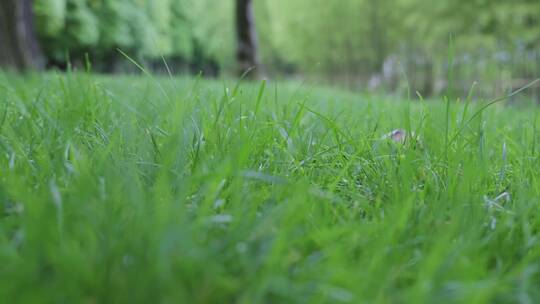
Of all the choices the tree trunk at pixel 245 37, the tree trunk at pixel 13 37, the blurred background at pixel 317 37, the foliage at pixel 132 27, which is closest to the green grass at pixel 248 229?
the blurred background at pixel 317 37

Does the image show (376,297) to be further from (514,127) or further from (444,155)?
(514,127)

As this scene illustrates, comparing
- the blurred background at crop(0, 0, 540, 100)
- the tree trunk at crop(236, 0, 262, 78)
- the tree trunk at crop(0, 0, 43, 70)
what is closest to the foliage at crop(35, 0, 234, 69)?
the blurred background at crop(0, 0, 540, 100)

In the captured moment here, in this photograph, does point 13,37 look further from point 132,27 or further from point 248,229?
point 132,27

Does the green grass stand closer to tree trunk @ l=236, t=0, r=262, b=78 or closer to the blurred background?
the blurred background

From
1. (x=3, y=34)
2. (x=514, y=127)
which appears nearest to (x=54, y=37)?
(x=3, y=34)

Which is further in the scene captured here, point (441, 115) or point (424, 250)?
point (441, 115)

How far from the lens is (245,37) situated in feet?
30.2

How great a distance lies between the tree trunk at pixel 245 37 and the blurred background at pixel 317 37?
19mm

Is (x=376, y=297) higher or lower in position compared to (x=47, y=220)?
lower

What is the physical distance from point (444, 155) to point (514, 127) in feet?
3.52

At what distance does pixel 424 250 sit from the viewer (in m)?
0.69

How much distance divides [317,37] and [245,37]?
19.3 m

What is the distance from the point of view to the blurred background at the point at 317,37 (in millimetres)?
8828

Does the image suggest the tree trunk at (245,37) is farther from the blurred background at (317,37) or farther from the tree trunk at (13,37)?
the tree trunk at (13,37)
